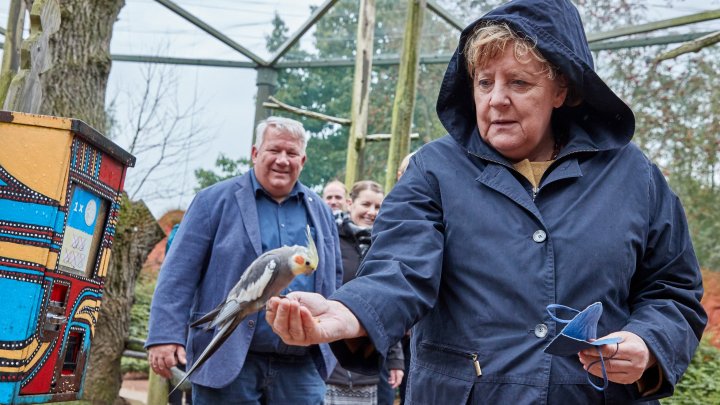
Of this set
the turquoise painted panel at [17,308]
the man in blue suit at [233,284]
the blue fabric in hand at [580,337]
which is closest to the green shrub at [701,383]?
the man in blue suit at [233,284]

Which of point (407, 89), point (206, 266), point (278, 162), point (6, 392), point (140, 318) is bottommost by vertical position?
point (6, 392)

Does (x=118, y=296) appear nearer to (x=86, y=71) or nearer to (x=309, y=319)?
(x=86, y=71)

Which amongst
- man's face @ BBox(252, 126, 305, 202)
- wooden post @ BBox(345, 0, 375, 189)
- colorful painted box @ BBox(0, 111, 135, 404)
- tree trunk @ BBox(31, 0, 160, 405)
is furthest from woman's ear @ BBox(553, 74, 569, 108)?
wooden post @ BBox(345, 0, 375, 189)

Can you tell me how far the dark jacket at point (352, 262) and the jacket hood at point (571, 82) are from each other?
342 cm

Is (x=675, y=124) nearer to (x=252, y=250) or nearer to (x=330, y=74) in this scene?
(x=330, y=74)

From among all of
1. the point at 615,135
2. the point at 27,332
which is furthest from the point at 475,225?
the point at 27,332

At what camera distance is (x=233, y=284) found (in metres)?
4.38

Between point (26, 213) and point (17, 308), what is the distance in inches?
13.7

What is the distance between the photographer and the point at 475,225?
2.26m

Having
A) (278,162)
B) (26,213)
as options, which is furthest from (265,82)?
(26,213)

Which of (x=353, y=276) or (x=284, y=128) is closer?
(x=284, y=128)

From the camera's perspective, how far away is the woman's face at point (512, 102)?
236 centimetres

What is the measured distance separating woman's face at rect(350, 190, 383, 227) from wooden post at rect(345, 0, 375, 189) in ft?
12.4

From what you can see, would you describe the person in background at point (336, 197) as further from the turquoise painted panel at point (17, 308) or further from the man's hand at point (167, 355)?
the turquoise painted panel at point (17, 308)
